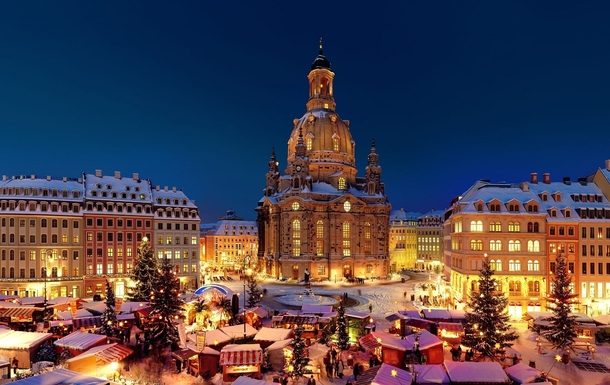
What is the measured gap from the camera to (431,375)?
24.7 m

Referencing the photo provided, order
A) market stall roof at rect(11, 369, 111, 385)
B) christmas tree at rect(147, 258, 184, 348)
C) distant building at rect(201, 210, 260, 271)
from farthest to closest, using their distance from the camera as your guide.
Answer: distant building at rect(201, 210, 260, 271) → christmas tree at rect(147, 258, 184, 348) → market stall roof at rect(11, 369, 111, 385)

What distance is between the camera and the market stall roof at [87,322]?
3612 cm

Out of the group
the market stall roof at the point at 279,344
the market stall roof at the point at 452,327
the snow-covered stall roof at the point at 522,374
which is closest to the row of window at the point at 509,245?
the market stall roof at the point at 452,327

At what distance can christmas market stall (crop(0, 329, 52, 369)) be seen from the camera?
92.1ft

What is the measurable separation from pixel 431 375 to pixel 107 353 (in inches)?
845

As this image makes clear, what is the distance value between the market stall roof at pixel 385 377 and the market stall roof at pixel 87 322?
25.9 metres

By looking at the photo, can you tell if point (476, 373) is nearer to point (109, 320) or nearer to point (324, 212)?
point (109, 320)

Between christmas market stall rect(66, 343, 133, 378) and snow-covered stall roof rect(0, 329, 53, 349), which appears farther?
snow-covered stall roof rect(0, 329, 53, 349)

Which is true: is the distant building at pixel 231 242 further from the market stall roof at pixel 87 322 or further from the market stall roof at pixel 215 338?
the market stall roof at pixel 215 338

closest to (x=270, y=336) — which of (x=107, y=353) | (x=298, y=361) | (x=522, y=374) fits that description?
(x=298, y=361)

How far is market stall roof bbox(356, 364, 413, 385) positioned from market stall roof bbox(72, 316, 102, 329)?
2587 centimetres

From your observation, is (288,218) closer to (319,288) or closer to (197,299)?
(319,288)

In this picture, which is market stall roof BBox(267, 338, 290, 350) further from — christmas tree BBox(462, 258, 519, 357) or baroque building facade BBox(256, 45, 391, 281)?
baroque building facade BBox(256, 45, 391, 281)

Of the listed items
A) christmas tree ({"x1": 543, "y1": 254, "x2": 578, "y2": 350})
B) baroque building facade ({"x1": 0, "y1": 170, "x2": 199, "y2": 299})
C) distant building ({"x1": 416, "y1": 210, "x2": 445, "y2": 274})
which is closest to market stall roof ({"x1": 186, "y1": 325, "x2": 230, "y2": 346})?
christmas tree ({"x1": 543, "y1": 254, "x2": 578, "y2": 350})
